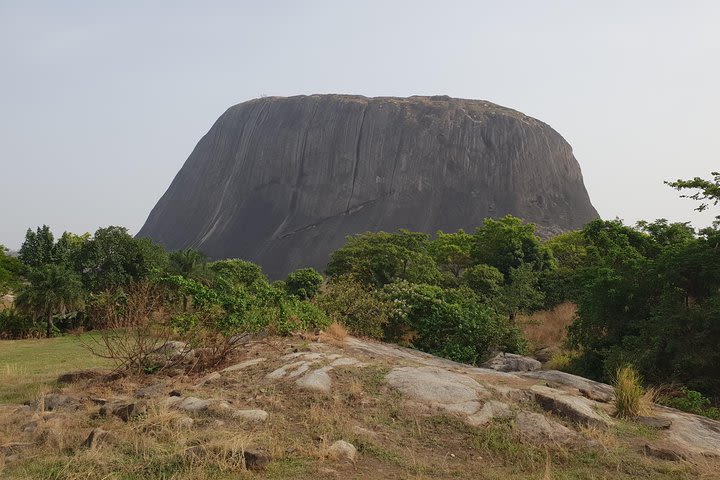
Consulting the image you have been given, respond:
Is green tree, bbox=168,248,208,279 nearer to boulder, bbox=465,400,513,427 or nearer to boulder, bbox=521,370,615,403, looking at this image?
boulder, bbox=521,370,615,403

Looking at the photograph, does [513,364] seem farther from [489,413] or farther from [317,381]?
[317,381]

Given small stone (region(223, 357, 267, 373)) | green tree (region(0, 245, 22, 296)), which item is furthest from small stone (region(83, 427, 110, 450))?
green tree (region(0, 245, 22, 296))

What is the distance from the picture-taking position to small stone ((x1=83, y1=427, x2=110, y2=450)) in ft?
16.9

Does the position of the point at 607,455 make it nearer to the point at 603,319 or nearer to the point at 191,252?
the point at 603,319

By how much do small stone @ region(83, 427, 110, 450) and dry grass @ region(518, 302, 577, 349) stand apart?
45.1ft

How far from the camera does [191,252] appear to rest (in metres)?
26.1

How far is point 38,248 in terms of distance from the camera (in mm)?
26734

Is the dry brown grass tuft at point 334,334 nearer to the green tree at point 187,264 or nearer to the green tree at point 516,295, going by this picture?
the green tree at point 516,295

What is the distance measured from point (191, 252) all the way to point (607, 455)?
2319 cm

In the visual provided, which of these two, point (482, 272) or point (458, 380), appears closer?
point (458, 380)

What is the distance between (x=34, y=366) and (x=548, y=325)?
15.7 m

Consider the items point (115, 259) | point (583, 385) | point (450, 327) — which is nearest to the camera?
point (583, 385)

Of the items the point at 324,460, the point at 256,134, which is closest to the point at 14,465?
the point at 324,460

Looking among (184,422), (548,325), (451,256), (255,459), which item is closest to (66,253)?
(451,256)
